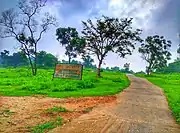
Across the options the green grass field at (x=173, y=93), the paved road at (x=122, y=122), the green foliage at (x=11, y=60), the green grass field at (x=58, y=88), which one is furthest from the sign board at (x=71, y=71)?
the green foliage at (x=11, y=60)

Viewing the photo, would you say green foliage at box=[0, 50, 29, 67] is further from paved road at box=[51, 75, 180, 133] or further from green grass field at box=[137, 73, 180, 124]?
paved road at box=[51, 75, 180, 133]

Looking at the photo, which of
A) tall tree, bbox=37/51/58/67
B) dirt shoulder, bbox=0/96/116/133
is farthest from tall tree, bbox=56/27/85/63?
dirt shoulder, bbox=0/96/116/133

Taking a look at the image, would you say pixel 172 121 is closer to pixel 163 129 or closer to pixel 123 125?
pixel 163 129

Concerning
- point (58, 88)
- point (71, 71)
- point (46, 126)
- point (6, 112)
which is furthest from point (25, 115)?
point (71, 71)

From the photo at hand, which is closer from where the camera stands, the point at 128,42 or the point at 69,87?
the point at 69,87

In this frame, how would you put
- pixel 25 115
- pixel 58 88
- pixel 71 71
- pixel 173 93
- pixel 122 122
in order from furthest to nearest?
pixel 71 71 → pixel 173 93 → pixel 58 88 → pixel 25 115 → pixel 122 122

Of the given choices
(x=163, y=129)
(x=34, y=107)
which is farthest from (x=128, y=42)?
(x=163, y=129)

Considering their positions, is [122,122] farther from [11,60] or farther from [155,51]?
[11,60]

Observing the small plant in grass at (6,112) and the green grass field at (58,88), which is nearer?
the small plant in grass at (6,112)

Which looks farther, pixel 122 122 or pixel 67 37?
pixel 67 37

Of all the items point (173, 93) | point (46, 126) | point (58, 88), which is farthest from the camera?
point (173, 93)

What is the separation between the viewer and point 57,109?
14156 millimetres

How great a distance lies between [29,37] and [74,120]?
137 ft

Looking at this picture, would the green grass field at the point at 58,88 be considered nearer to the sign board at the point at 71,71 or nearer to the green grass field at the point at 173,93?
the sign board at the point at 71,71
